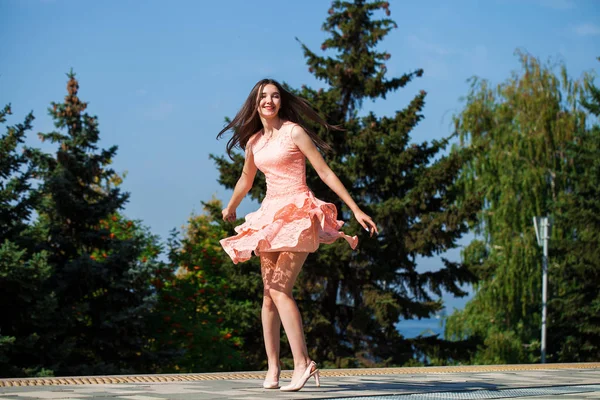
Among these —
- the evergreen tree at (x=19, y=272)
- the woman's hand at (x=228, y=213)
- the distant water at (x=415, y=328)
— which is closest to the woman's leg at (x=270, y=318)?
the woman's hand at (x=228, y=213)

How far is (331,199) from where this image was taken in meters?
20.8

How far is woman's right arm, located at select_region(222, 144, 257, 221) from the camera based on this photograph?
227 inches

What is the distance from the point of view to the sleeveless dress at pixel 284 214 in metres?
5.22

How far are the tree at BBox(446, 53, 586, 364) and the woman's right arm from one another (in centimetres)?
2039

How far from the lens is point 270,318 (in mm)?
5473

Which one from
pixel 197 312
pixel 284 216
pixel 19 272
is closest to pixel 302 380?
pixel 284 216

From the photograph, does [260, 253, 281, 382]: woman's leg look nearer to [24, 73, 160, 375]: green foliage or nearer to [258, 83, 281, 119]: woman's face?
[258, 83, 281, 119]: woman's face

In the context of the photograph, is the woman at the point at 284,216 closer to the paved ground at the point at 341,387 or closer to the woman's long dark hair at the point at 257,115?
the woman's long dark hair at the point at 257,115

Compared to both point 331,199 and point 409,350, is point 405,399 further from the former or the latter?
point 409,350

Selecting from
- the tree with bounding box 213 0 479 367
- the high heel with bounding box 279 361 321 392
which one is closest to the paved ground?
the high heel with bounding box 279 361 321 392

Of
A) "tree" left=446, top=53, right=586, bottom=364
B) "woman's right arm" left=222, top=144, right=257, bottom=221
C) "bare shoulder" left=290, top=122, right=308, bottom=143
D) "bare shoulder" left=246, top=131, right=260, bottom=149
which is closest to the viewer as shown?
"bare shoulder" left=290, top=122, right=308, bottom=143

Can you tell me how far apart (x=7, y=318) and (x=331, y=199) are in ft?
28.7

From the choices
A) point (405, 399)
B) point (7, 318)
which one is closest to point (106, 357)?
point (7, 318)

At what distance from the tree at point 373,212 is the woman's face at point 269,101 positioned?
14318mm
